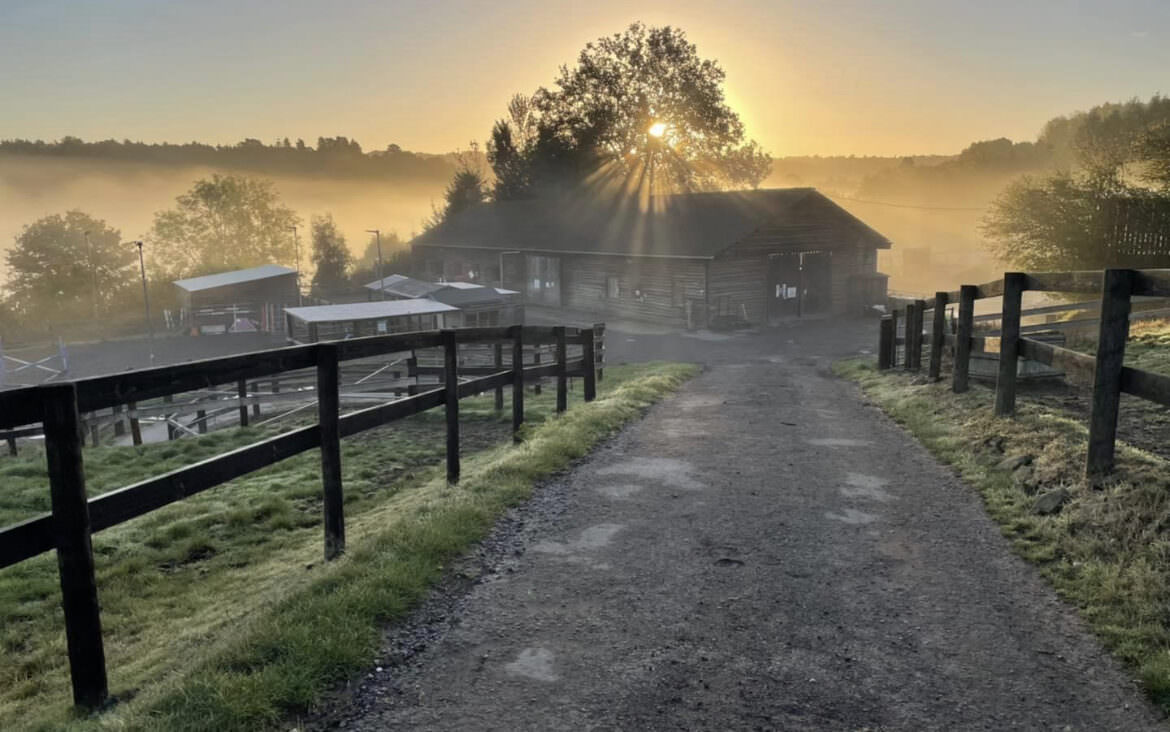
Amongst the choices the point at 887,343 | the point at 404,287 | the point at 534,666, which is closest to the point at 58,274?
the point at 404,287

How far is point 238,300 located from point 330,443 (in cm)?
5272

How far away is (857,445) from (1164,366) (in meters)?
5.59

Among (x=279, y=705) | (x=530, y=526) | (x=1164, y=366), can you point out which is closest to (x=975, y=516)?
(x=530, y=526)

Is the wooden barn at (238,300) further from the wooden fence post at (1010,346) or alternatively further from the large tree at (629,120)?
the wooden fence post at (1010,346)

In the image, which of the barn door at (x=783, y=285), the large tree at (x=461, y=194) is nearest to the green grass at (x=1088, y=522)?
the barn door at (x=783, y=285)

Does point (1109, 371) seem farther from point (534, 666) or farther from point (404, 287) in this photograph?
point (404, 287)

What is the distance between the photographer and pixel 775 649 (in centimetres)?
385

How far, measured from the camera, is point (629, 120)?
71.3 m

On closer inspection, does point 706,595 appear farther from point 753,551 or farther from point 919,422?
point 919,422

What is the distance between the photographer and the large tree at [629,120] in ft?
230

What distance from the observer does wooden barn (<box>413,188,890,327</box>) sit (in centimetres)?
3706

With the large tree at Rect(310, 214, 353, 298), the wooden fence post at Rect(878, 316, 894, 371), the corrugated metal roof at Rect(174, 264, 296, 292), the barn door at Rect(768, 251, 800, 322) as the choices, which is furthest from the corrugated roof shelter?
the large tree at Rect(310, 214, 353, 298)

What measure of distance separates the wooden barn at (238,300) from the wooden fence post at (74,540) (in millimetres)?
51282

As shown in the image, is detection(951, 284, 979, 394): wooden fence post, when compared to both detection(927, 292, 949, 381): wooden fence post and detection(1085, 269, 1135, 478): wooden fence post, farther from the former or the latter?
detection(1085, 269, 1135, 478): wooden fence post
